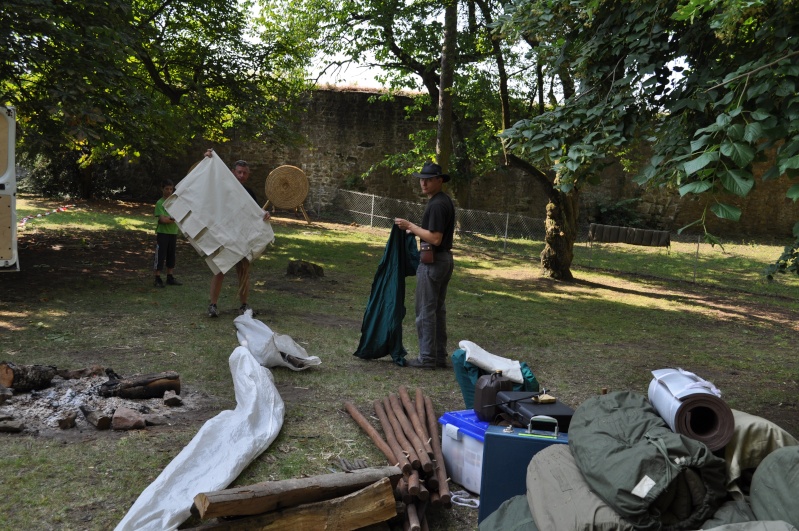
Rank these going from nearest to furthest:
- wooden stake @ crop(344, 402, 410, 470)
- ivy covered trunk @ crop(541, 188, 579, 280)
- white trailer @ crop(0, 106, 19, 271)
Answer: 1. wooden stake @ crop(344, 402, 410, 470)
2. white trailer @ crop(0, 106, 19, 271)
3. ivy covered trunk @ crop(541, 188, 579, 280)

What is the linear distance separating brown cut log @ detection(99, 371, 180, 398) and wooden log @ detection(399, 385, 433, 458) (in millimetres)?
1716

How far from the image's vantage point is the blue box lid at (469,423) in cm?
417

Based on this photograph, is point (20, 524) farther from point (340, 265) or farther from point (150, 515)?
point (340, 265)

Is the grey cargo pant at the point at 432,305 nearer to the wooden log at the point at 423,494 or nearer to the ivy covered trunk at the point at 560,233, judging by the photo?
the wooden log at the point at 423,494

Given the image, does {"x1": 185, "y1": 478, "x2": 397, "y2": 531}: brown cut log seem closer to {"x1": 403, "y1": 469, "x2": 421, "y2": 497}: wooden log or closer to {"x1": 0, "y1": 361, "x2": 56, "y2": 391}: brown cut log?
{"x1": 403, "y1": 469, "x2": 421, "y2": 497}: wooden log

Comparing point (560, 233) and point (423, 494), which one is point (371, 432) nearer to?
point (423, 494)

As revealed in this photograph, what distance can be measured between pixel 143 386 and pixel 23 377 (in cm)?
81

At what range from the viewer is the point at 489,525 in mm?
3604

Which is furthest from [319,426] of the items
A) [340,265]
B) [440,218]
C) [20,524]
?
[340,265]

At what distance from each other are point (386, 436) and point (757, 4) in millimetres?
3425

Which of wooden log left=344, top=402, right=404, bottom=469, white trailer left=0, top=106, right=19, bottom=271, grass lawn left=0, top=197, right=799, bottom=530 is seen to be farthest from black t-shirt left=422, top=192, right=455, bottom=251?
white trailer left=0, top=106, right=19, bottom=271

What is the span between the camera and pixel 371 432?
4844 millimetres

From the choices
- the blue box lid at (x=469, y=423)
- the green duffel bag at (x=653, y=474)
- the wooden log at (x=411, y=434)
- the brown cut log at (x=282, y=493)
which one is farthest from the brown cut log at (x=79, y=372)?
the green duffel bag at (x=653, y=474)

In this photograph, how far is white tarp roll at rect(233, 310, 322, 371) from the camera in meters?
6.37
